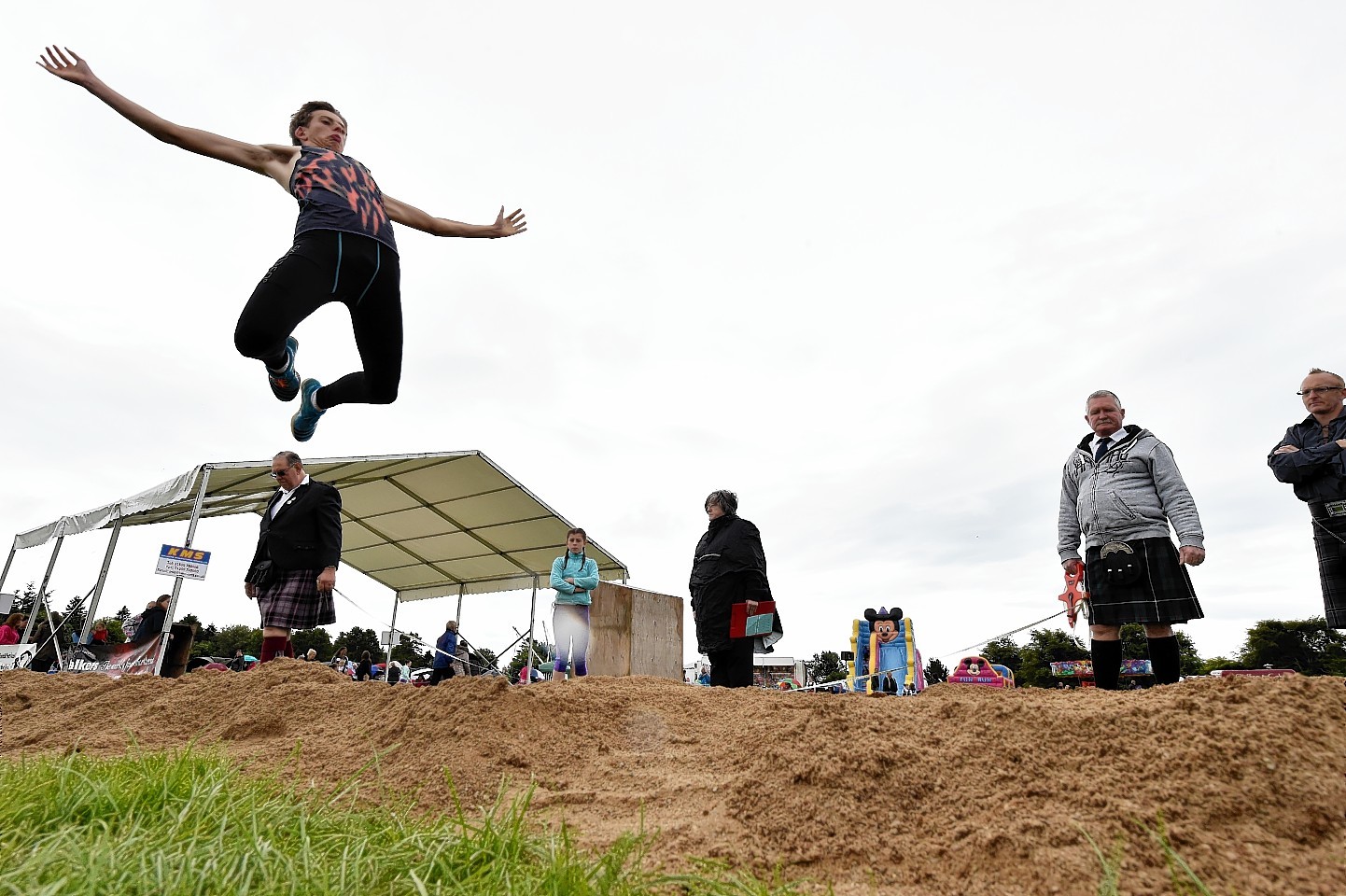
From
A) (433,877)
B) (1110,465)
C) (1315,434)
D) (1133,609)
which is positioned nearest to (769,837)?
(433,877)

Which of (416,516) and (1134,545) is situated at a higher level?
(416,516)

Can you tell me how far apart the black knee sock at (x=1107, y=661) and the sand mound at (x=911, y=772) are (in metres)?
1.29

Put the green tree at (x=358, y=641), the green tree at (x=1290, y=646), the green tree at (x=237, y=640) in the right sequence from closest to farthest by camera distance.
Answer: the green tree at (x=1290, y=646), the green tree at (x=237, y=640), the green tree at (x=358, y=641)

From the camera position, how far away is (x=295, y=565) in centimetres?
477

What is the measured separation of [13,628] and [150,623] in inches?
134

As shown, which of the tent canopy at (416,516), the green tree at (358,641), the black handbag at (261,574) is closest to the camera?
the black handbag at (261,574)

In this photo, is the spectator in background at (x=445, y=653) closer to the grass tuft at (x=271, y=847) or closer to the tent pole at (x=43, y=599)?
the tent pole at (x=43, y=599)

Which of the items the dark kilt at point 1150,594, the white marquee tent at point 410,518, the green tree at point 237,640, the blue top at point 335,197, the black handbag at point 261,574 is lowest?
the dark kilt at point 1150,594

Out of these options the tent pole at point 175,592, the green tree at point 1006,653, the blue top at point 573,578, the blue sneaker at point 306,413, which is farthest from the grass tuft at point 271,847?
the green tree at point 1006,653

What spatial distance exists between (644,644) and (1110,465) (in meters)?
5.83

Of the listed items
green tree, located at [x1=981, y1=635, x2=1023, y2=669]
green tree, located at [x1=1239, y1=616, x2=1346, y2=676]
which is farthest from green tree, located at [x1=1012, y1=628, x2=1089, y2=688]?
green tree, located at [x1=1239, y1=616, x2=1346, y2=676]

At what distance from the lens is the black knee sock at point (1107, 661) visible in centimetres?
356

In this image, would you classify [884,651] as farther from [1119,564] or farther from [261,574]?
[261,574]

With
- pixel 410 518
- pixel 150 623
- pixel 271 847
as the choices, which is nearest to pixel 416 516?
pixel 410 518
